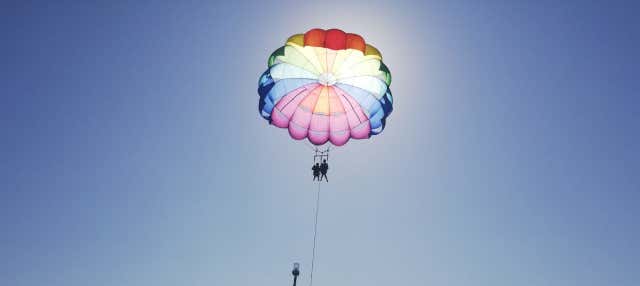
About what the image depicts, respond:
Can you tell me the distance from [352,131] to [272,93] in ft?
11.3

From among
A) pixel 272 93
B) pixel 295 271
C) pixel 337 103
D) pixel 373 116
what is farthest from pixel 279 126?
pixel 295 271

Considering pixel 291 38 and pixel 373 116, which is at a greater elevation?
pixel 291 38

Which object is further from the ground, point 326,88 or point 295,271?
point 326,88

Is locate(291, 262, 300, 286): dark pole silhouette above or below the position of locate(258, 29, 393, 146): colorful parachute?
below

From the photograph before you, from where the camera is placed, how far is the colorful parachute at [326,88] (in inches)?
670

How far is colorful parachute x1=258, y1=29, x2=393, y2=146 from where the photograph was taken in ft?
55.8

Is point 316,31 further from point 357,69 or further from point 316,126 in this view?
point 316,126

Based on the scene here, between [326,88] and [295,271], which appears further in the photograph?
[326,88]

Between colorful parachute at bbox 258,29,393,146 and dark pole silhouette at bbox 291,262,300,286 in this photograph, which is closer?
dark pole silhouette at bbox 291,262,300,286

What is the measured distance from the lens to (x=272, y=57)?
56.2 ft

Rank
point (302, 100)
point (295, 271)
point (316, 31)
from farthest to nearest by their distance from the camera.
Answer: point (302, 100)
point (316, 31)
point (295, 271)

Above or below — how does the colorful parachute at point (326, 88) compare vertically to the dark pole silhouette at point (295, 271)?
above

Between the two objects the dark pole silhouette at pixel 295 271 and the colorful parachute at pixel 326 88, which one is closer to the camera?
the dark pole silhouette at pixel 295 271

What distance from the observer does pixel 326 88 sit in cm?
1784
